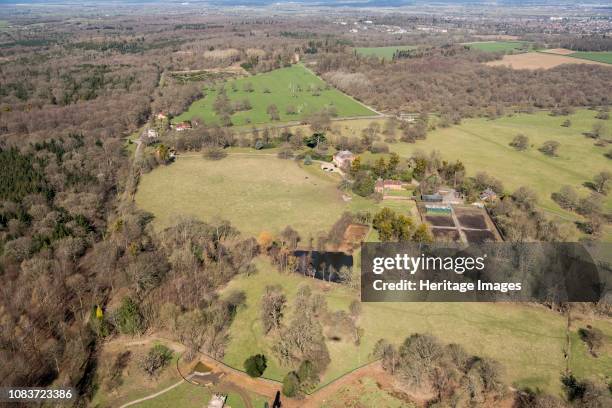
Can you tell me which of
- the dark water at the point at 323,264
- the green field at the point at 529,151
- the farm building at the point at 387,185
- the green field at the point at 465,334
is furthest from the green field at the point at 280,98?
the green field at the point at 465,334

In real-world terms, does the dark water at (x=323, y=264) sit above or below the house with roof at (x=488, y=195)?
below

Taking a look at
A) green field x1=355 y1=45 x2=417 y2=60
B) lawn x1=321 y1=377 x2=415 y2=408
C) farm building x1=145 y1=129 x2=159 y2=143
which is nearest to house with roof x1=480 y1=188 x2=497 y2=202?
lawn x1=321 y1=377 x2=415 y2=408

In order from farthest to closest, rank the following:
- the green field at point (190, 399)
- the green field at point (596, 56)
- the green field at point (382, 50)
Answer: the green field at point (382, 50), the green field at point (596, 56), the green field at point (190, 399)

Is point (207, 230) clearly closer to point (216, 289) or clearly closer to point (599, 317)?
point (216, 289)

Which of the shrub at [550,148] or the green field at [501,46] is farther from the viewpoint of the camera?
the green field at [501,46]

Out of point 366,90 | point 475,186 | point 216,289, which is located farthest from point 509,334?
point 366,90

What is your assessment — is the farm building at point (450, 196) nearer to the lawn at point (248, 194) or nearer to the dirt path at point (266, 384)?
the lawn at point (248, 194)

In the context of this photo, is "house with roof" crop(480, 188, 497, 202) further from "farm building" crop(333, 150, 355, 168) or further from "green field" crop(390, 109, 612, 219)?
"farm building" crop(333, 150, 355, 168)
